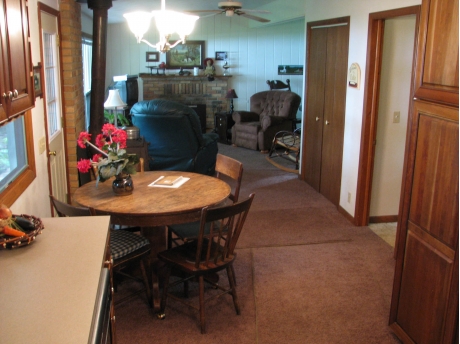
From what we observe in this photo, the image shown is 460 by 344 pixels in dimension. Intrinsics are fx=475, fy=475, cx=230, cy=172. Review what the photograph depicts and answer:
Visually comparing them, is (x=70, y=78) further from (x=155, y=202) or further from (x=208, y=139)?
(x=155, y=202)

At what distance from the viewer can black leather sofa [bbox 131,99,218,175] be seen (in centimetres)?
538

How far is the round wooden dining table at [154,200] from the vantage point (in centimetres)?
271

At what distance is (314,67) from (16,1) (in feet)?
13.5

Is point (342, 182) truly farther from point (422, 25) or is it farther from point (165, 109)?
point (422, 25)

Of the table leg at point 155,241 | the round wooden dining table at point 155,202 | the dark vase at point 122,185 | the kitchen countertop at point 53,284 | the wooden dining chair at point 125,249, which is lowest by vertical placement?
the table leg at point 155,241

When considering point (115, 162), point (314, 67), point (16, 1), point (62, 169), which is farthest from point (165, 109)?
point (16, 1)

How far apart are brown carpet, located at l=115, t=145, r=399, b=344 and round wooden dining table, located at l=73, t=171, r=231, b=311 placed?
11.7 inches

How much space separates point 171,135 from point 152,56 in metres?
4.80

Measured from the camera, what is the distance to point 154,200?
115 inches

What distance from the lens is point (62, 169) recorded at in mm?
4309

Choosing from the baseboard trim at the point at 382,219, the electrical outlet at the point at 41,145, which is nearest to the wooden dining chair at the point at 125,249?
the electrical outlet at the point at 41,145

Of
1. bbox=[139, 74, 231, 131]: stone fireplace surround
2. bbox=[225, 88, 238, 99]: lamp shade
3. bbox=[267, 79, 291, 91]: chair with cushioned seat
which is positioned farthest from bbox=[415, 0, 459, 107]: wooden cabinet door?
bbox=[139, 74, 231, 131]: stone fireplace surround

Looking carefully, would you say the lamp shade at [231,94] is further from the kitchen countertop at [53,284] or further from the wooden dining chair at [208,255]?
the kitchen countertop at [53,284]

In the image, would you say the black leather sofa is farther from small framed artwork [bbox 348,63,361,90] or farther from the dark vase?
the dark vase
